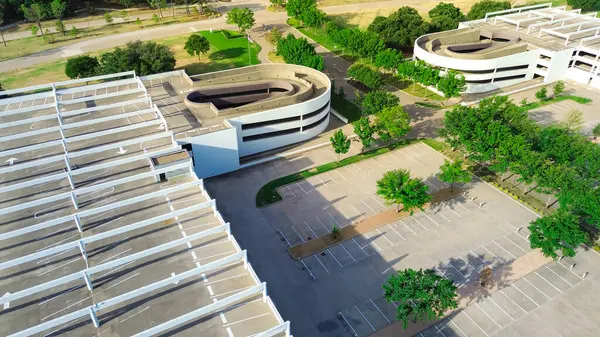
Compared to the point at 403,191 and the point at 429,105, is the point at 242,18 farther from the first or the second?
the point at 403,191

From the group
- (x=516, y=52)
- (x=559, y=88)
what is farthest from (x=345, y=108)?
(x=559, y=88)

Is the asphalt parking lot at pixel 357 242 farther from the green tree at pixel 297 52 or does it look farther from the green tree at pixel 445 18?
the green tree at pixel 445 18

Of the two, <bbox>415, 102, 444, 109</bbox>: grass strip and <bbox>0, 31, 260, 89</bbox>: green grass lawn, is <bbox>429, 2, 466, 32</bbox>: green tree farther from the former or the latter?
<bbox>0, 31, 260, 89</bbox>: green grass lawn

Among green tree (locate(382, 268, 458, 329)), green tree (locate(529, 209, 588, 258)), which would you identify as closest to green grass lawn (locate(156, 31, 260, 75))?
green tree (locate(382, 268, 458, 329))

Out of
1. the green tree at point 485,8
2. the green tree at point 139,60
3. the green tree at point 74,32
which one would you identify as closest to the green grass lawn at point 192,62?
the green tree at point 139,60

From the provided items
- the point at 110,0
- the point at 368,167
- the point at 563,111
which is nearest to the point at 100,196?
the point at 368,167

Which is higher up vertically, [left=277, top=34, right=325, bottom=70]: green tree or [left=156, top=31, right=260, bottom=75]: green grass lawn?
[left=277, top=34, right=325, bottom=70]: green tree
